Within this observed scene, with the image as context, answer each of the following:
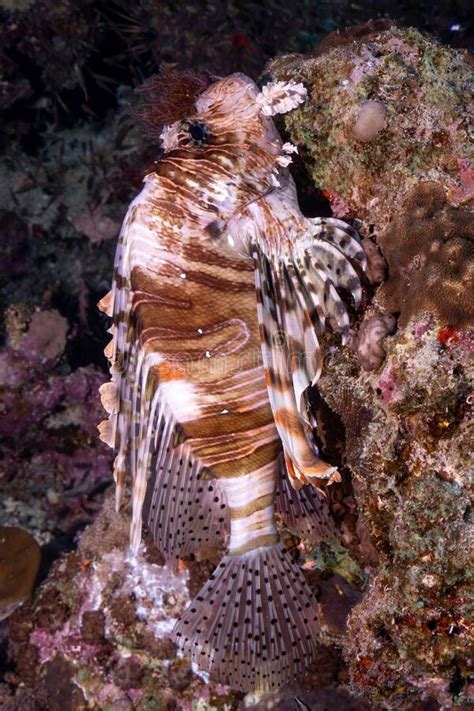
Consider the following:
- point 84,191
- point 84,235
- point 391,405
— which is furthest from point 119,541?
point 84,191

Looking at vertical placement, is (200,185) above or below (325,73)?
below

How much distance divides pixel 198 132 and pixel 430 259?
55.6 inches

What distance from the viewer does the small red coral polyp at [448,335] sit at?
245cm

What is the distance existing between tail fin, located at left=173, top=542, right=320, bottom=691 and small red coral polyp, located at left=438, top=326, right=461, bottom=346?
1.62m

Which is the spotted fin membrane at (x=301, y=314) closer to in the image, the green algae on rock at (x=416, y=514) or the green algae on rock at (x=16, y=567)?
the green algae on rock at (x=416, y=514)

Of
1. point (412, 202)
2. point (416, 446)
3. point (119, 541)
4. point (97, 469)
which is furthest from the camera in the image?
point (97, 469)

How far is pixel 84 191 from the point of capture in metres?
7.88

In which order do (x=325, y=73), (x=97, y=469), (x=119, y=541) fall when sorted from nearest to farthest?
1. (x=325, y=73)
2. (x=119, y=541)
3. (x=97, y=469)

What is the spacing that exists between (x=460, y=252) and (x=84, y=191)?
255 inches

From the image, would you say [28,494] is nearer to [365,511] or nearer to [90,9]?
[365,511]

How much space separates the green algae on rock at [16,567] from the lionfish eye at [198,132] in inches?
176

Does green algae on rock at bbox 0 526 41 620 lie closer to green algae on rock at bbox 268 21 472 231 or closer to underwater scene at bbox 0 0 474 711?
underwater scene at bbox 0 0 474 711

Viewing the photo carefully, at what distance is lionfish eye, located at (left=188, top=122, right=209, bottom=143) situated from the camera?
304 centimetres

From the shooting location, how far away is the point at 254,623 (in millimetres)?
3184
